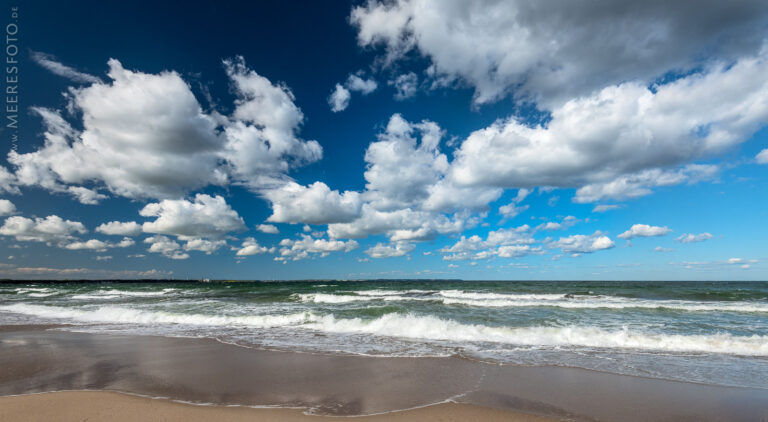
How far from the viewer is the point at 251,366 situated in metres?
7.13

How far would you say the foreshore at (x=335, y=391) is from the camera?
459cm

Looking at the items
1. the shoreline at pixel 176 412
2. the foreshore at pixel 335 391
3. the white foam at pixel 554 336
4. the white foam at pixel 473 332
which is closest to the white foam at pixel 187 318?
the white foam at pixel 473 332

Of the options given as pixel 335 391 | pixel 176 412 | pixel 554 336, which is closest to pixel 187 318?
pixel 176 412

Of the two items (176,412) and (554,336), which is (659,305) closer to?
(554,336)

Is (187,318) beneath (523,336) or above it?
beneath

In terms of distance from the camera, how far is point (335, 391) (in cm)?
552

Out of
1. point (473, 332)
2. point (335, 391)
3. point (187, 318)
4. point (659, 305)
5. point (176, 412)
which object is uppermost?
point (176, 412)

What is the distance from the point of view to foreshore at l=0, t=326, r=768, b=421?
4586 mm

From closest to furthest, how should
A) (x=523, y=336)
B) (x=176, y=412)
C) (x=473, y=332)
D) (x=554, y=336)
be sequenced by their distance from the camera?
(x=176, y=412) → (x=554, y=336) → (x=523, y=336) → (x=473, y=332)

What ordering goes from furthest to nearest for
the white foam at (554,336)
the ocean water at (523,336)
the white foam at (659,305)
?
the white foam at (659,305), the white foam at (554,336), the ocean water at (523,336)

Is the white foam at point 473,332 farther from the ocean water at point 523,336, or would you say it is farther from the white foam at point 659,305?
the white foam at point 659,305

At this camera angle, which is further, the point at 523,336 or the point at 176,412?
the point at 523,336

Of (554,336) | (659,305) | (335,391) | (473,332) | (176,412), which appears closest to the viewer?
(176,412)

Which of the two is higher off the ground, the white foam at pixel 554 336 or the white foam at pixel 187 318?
the white foam at pixel 554 336
